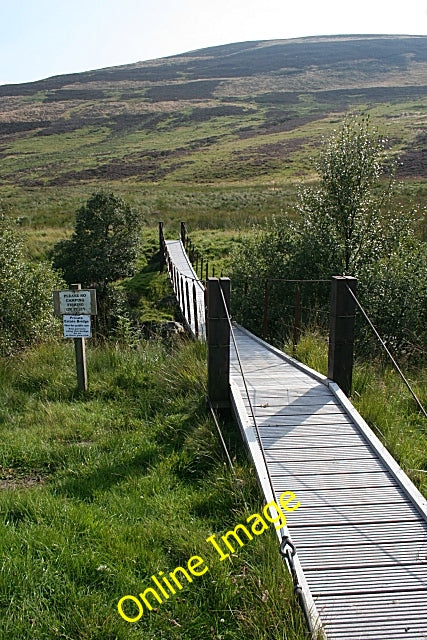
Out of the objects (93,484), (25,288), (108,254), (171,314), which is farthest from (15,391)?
(108,254)

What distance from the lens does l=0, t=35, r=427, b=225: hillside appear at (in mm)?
67062

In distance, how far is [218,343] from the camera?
489 centimetres

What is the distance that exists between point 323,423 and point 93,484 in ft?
5.87

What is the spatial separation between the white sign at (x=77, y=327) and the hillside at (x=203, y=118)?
44.1 meters

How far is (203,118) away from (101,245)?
9993cm

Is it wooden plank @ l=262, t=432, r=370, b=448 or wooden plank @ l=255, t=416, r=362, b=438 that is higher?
wooden plank @ l=262, t=432, r=370, b=448

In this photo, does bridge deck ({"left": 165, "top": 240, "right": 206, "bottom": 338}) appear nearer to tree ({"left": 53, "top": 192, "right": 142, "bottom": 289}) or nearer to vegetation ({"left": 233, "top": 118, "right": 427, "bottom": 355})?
vegetation ({"left": 233, "top": 118, "right": 427, "bottom": 355})

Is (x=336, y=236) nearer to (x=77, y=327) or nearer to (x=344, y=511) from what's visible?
(x=77, y=327)

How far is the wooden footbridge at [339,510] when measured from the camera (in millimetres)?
2692

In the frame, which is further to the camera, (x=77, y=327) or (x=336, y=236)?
(x=336, y=236)

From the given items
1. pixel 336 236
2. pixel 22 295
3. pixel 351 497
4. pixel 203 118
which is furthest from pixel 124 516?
pixel 203 118

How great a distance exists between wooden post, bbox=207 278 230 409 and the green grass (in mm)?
232

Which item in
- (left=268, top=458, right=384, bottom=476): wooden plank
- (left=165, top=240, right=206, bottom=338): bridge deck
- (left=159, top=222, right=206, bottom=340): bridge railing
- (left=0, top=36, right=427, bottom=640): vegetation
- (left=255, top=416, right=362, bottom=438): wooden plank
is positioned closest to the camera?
(left=0, top=36, right=427, bottom=640): vegetation

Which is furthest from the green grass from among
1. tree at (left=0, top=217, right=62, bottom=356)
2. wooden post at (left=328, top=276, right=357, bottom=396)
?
tree at (left=0, top=217, right=62, bottom=356)
